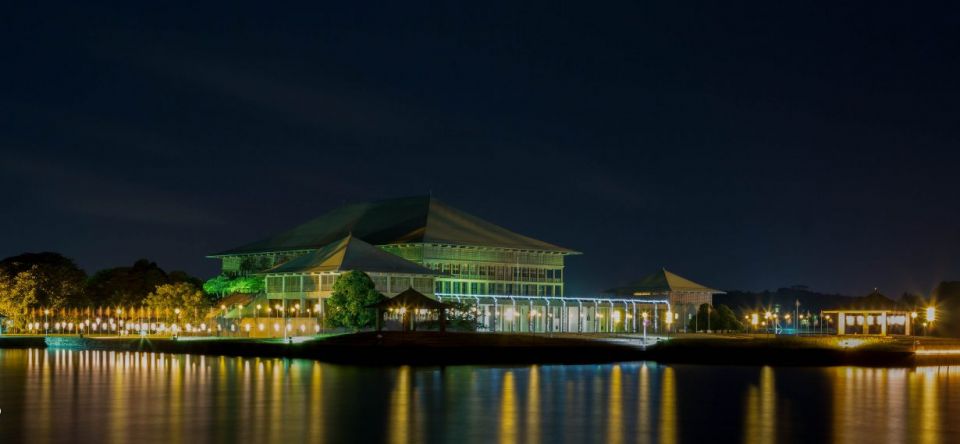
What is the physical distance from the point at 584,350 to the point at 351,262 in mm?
29496

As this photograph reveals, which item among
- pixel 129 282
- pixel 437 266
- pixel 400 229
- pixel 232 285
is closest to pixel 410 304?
pixel 437 266

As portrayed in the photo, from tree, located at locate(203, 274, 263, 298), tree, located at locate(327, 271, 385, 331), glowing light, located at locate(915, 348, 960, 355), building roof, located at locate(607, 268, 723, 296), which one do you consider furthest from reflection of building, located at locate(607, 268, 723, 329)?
glowing light, located at locate(915, 348, 960, 355)

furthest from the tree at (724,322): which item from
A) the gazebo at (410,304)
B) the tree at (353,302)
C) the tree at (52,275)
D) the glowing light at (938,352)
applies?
the tree at (52,275)

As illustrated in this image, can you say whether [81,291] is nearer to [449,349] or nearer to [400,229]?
[400,229]

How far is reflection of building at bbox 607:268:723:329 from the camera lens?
114m

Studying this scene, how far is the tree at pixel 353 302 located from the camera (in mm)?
83938

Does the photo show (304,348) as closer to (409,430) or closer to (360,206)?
(409,430)

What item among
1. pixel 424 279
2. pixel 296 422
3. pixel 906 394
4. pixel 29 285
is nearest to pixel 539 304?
pixel 424 279

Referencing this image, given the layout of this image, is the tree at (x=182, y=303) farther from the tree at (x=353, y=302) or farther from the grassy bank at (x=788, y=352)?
the grassy bank at (x=788, y=352)

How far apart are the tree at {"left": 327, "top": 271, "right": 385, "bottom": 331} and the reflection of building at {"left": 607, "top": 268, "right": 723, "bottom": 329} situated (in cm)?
3725

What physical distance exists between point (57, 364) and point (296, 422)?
3570 centimetres

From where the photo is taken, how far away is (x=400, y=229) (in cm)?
11100

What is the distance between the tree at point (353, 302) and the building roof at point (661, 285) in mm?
37194

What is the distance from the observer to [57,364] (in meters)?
65.7
